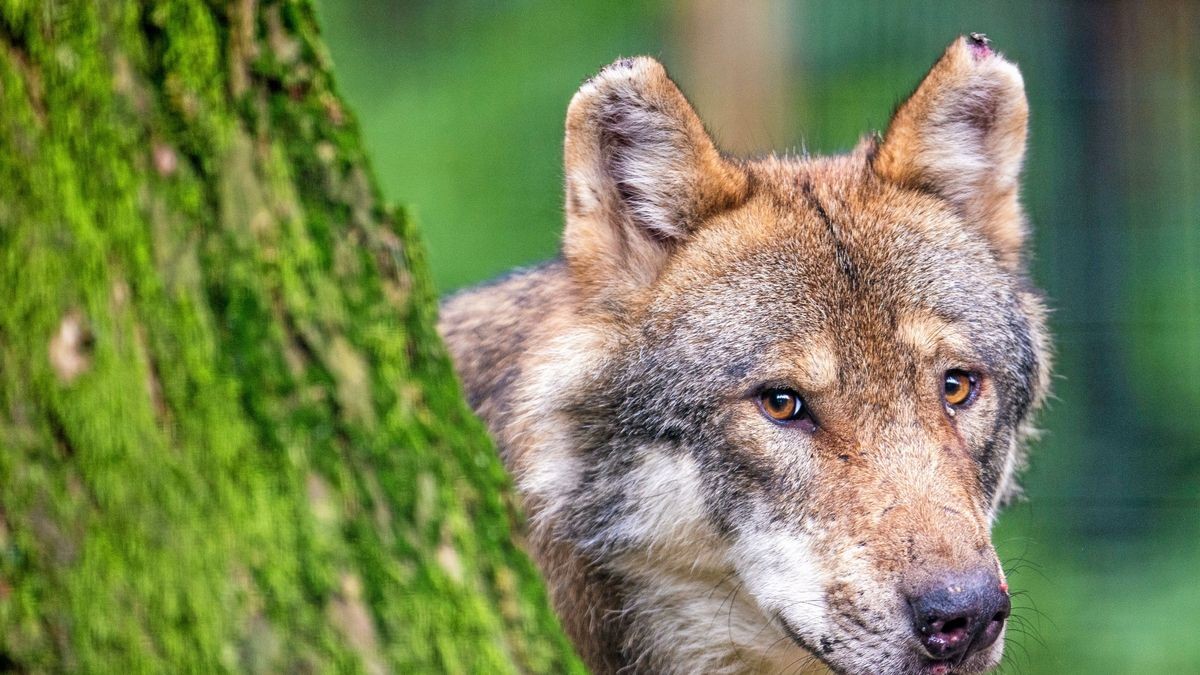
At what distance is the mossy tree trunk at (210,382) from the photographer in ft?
5.80

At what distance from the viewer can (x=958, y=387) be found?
12.4 ft

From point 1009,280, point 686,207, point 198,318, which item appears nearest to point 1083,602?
point 1009,280

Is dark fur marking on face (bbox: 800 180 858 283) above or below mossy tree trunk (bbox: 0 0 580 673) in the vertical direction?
below

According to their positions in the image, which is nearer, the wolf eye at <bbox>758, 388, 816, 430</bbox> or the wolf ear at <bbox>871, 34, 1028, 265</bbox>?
the wolf eye at <bbox>758, 388, 816, 430</bbox>

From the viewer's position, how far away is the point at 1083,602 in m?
7.36

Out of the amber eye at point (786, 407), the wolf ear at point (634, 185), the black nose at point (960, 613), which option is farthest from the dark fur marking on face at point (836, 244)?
the black nose at point (960, 613)

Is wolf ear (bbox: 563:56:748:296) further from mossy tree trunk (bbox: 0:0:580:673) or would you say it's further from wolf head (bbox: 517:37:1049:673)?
mossy tree trunk (bbox: 0:0:580:673)

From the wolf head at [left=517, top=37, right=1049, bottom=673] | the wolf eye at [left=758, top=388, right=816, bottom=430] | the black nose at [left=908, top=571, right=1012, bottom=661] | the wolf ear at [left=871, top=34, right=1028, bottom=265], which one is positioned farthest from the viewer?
the wolf ear at [left=871, top=34, right=1028, bottom=265]

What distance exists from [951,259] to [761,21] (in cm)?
467

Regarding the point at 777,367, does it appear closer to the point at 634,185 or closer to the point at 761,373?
the point at 761,373

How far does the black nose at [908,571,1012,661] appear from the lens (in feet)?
10.0

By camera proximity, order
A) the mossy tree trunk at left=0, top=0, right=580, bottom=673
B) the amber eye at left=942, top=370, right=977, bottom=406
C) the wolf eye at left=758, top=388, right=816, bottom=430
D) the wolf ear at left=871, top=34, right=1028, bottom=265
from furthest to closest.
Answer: the wolf ear at left=871, top=34, right=1028, bottom=265, the amber eye at left=942, top=370, right=977, bottom=406, the wolf eye at left=758, top=388, right=816, bottom=430, the mossy tree trunk at left=0, top=0, right=580, bottom=673

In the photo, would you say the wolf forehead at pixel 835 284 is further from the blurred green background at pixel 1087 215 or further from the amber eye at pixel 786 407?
the blurred green background at pixel 1087 215

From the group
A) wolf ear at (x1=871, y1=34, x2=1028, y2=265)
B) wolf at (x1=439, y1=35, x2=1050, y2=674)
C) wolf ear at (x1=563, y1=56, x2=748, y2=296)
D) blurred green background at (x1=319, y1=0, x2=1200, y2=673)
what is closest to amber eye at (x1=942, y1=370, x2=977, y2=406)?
wolf at (x1=439, y1=35, x2=1050, y2=674)
